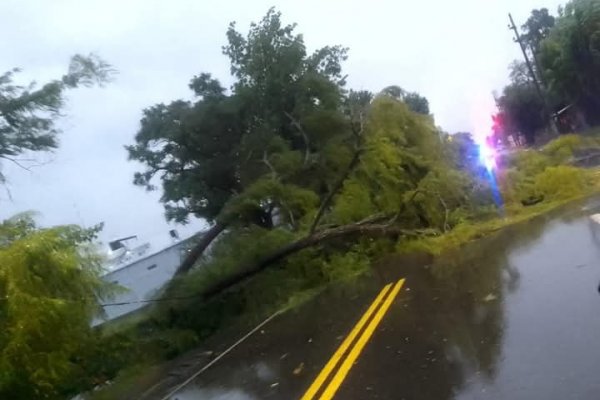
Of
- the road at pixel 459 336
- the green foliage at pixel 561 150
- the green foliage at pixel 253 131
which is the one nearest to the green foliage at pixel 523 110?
the green foliage at pixel 253 131

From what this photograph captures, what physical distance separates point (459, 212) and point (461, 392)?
12.8 m

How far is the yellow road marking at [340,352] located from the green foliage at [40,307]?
429 cm

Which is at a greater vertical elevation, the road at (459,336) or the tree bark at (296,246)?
the tree bark at (296,246)

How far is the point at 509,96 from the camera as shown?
206ft

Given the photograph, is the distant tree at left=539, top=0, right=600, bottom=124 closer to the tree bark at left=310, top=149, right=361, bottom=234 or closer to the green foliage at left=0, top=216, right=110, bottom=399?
the tree bark at left=310, top=149, right=361, bottom=234

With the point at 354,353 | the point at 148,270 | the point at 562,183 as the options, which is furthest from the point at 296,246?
the point at 148,270

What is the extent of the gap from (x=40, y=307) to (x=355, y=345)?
183 inches

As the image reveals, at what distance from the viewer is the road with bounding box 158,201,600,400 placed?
18.7 ft

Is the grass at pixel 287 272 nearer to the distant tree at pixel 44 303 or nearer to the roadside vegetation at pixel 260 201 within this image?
the roadside vegetation at pixel 260 201

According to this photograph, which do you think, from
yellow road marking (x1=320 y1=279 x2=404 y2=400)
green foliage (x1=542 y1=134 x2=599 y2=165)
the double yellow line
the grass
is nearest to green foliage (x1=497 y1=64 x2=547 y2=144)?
green foliage (x1=542 y1=134 x2=599 y2=165)

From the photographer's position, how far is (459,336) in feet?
24.2

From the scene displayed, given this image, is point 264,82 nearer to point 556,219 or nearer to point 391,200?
point 391,200

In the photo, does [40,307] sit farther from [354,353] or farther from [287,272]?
[287,272]

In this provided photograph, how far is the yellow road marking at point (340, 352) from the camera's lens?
692 cm
